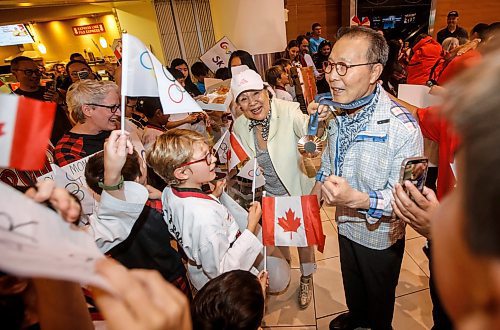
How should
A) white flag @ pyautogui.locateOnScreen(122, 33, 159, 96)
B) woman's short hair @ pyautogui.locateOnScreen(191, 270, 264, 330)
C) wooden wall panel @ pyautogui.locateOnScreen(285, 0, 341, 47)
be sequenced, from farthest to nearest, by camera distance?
wooden wall panel @ pyautogui.locateOnScreen(285, 0, 341, 47) → white flag @ pyautogui.locateOnScreen(122, 33, 159, 96) → woman's short hair @ pyautogui.locateOnScreen(191, 270, 264, 330)

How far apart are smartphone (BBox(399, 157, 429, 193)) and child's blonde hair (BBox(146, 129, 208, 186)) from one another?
3.10 feet

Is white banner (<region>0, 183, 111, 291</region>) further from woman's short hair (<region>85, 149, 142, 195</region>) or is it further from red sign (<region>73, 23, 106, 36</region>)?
red sign (<region>73, 23, 106, 36</region>)

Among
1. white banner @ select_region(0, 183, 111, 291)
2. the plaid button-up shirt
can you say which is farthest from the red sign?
white banner @ select_region(0, 183, 111, 291)

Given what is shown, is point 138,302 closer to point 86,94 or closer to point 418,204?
point 418,204

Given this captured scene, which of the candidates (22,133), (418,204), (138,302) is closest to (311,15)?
A: (418,204)

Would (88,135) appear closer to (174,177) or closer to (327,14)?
(174,177)

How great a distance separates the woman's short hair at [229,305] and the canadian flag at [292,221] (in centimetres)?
59

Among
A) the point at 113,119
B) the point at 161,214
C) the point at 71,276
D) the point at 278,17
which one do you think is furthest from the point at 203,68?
the point at 71,276

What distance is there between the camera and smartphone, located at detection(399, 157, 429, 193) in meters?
1.12

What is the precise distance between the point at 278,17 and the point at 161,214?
3288 mm

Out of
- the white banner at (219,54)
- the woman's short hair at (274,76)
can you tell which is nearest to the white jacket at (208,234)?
the woman's short hair at (274,76)

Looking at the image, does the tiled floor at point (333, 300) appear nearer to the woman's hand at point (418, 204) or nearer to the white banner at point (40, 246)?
the woman's hand at point (418, 204)

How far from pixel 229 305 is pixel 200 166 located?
27.3 inches

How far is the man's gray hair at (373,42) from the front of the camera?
1438mm
